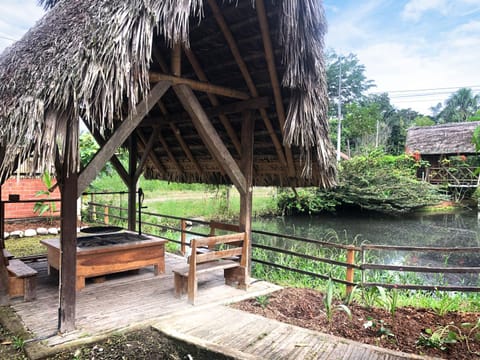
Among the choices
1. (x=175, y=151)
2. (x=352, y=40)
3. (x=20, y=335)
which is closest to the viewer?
(x=20, y=335)

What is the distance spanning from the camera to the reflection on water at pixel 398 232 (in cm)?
839

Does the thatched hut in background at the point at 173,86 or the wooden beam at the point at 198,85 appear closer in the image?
the thatched hut in background at the point at 173,86

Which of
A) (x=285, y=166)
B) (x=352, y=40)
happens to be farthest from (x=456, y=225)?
(x=352, y=40)

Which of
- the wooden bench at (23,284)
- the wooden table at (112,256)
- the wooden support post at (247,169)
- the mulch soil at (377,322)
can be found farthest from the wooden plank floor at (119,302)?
the wooden support post at (247,169)

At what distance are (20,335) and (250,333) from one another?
6.47 feet

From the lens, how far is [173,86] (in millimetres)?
3709

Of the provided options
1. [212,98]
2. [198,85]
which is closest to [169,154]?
[212,98]

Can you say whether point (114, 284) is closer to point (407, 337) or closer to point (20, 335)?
point (20, 335)

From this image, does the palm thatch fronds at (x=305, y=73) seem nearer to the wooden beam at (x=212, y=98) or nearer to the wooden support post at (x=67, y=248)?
the wooden beam at (x=212, y=98)

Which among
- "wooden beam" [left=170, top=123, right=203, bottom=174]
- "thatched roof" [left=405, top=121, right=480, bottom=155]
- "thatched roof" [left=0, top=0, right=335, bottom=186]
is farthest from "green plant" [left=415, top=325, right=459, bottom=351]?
"thatched roof" [left=405, top=121, right=480, bottom=155]

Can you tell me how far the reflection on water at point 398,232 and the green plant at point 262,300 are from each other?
13.2ft

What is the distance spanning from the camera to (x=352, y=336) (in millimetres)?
3107

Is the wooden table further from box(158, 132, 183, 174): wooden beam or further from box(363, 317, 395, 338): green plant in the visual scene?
box(363, 317, 395, 338): green plant

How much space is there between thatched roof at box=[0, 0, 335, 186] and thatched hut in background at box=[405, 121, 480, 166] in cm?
1834
